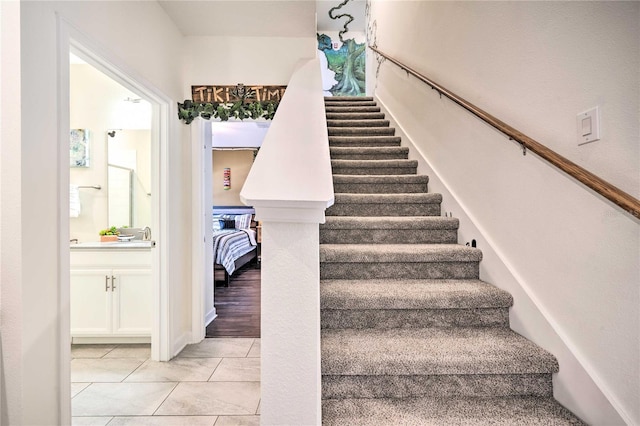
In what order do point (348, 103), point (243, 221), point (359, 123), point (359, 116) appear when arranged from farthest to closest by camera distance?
point (243, 221)
point (348, 103)
point (359, 116)
point (359, 123)

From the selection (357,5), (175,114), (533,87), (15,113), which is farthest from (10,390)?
(357,5)

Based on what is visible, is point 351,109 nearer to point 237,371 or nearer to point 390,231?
point 390,231

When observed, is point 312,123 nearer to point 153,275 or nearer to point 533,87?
point 533,87

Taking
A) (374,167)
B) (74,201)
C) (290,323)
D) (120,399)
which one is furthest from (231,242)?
(290,323)

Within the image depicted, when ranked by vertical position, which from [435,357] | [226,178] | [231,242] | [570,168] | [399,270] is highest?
[226,178]

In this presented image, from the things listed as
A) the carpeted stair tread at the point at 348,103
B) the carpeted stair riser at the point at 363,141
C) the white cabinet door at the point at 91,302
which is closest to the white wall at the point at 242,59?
the carpeted stair riser at the point at 363,141

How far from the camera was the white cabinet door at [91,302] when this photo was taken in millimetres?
2912

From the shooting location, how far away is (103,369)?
2.53 metres

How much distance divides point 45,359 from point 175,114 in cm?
204

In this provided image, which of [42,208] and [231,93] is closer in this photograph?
[42,208]

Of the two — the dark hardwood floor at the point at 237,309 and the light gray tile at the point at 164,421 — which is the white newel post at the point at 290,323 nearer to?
the light gray tile at the point at 164,421

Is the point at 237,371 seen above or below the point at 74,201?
below

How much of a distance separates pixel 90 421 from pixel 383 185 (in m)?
2.46

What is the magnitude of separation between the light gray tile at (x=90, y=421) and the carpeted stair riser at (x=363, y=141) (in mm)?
2787
